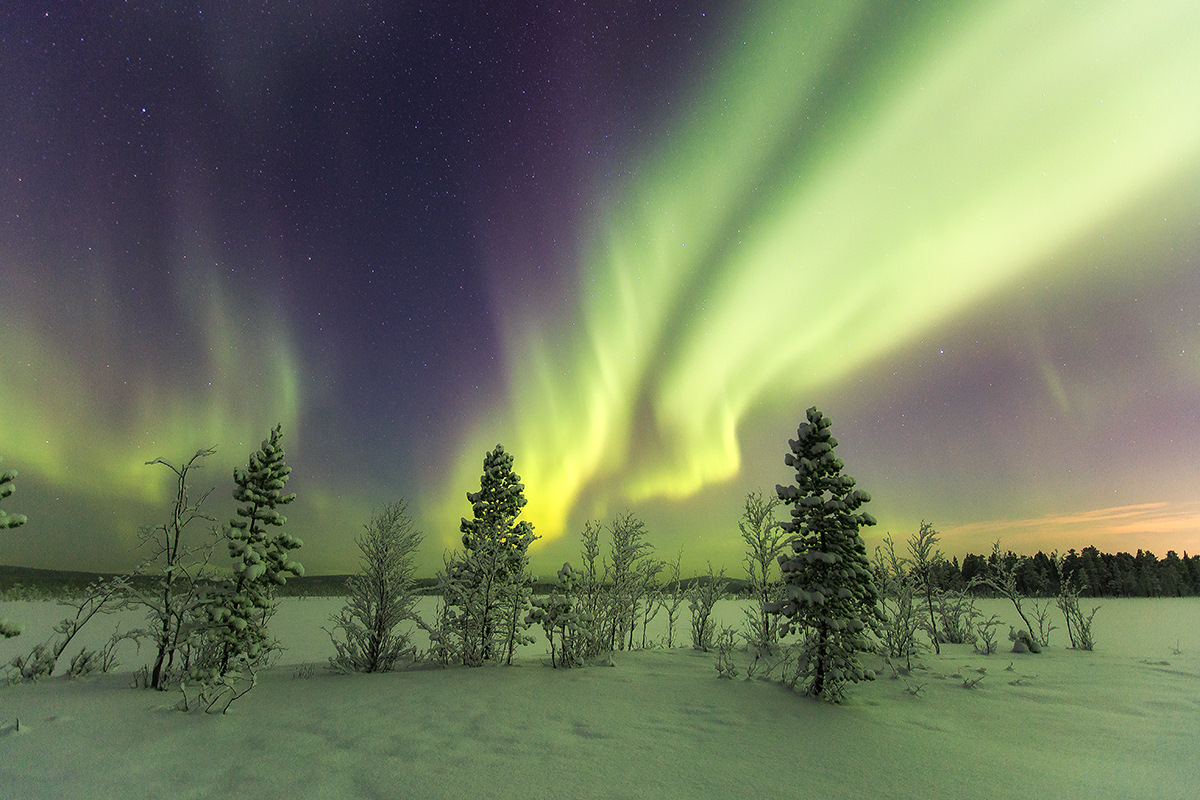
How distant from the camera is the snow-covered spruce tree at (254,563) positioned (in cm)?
1252

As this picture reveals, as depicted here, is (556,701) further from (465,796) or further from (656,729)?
(465,796)

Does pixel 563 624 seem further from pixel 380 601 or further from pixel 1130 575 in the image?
pixel 1130 575

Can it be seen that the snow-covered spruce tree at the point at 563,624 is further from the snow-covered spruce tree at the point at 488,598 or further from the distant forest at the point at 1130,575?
the distant forest at the point at 1130,575

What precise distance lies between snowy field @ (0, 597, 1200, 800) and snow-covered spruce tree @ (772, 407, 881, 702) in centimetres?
79

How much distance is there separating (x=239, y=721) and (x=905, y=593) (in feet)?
61.8

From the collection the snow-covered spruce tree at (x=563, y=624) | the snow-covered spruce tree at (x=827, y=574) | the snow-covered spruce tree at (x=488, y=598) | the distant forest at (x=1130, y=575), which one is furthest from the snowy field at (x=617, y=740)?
the distant forest at (x=1130, y=575)

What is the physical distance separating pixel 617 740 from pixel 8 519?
31.9ft

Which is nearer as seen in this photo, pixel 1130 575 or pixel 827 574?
pixel 827 574

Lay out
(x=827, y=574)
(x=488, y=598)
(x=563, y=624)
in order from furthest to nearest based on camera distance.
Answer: (x=488, y=598)
(x=563, y=624)
(x=827, y=574)

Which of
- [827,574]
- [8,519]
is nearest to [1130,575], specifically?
[827,574]

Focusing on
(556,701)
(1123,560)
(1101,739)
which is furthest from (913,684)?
(1123,560)

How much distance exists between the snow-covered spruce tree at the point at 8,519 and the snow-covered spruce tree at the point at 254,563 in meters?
4.83

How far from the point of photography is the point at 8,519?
7.50 metres

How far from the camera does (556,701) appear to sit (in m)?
9.92
